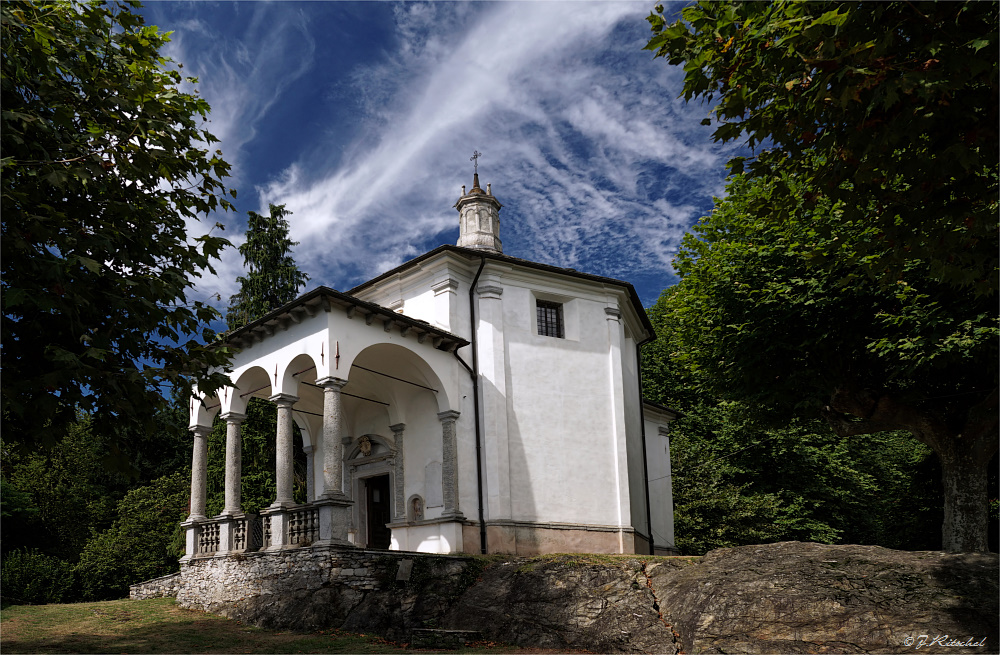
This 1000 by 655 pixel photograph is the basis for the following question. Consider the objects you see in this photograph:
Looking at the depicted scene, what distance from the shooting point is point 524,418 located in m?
18.8

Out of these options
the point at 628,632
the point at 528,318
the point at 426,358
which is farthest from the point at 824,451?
the point at 628,632

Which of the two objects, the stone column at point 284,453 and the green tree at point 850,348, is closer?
the green tree at point 850,348

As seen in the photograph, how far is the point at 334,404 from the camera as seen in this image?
1551cm

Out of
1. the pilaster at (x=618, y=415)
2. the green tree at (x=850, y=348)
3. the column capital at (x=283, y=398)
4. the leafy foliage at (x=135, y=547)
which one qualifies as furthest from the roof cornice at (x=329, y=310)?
the leafy foliage at (x=135, y=547)

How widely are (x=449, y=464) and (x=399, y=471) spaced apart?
2064mm

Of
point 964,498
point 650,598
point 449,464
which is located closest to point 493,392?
point 449,464

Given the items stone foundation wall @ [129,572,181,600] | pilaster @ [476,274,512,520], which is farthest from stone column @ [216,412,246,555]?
pilaster @ [476,274,512,520]

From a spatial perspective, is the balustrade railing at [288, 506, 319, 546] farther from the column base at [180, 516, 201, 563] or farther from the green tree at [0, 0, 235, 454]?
the green tree at [0, 0, 235, 454]

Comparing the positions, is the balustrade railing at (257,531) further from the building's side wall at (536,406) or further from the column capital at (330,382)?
the building's side wall at (536,406)

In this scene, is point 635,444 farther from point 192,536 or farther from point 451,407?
point 192,536

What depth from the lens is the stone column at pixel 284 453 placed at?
614 inches

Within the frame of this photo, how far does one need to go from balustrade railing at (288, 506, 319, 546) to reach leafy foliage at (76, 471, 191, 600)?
12.6 meters

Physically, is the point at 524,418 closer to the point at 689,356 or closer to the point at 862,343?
the point at 689,356

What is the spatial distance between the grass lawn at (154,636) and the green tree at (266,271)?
1710 cm
